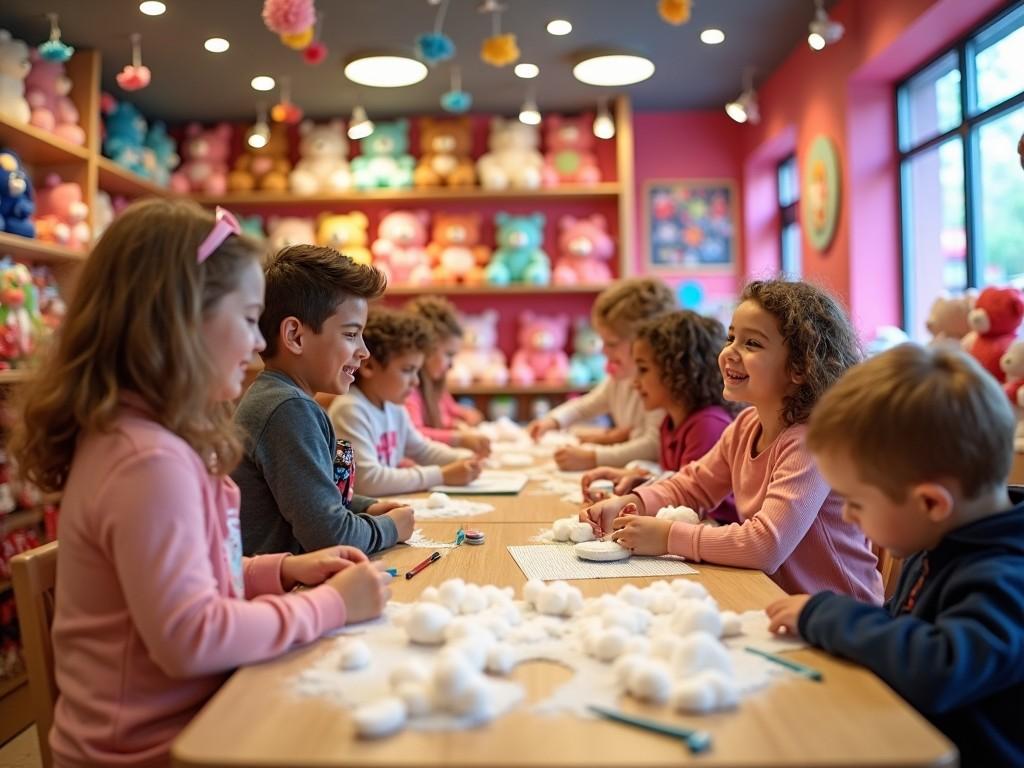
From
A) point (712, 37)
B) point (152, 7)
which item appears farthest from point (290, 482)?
point (712, 37)

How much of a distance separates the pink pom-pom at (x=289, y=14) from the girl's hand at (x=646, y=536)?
2.38m

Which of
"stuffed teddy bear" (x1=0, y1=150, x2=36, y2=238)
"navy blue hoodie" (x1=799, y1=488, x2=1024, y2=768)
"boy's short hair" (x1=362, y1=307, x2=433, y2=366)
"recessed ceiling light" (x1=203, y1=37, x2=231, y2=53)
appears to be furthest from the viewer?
"recessed ceiling light" (x1=203, y1=37, x2=231, y2=53)

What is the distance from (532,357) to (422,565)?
3967 millimetres

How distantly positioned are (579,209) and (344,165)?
143 cm

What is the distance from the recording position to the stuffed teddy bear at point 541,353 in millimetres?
5258

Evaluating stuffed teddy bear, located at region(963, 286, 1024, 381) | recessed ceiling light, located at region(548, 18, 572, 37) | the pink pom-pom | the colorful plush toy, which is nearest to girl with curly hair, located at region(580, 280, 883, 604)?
stuffed teddy bear, located at region(963, 286, 1024, 381)

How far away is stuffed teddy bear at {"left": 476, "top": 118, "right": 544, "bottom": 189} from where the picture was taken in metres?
5.13

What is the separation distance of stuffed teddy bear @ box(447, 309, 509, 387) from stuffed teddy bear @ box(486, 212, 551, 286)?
→ 10.6 inches

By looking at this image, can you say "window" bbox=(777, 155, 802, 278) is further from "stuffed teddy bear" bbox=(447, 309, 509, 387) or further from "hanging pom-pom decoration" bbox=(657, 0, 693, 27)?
"hanging pom-pom decoration" bbox=(657, 0, 693, 27)

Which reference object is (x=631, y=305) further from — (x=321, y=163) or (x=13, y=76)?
(x=321, y=163)

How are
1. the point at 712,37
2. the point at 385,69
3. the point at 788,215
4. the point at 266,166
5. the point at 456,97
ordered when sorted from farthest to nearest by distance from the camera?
the point at 788,215, the point at 266,166, the point at 456,97, the point at 712,37, the point at 385,69


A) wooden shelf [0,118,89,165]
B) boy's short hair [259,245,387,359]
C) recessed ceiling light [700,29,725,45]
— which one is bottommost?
boy's short hair [259,245,387,359]

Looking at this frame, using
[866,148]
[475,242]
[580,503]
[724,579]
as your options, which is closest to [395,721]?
[724,579]

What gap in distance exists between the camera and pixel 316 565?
124 cm
